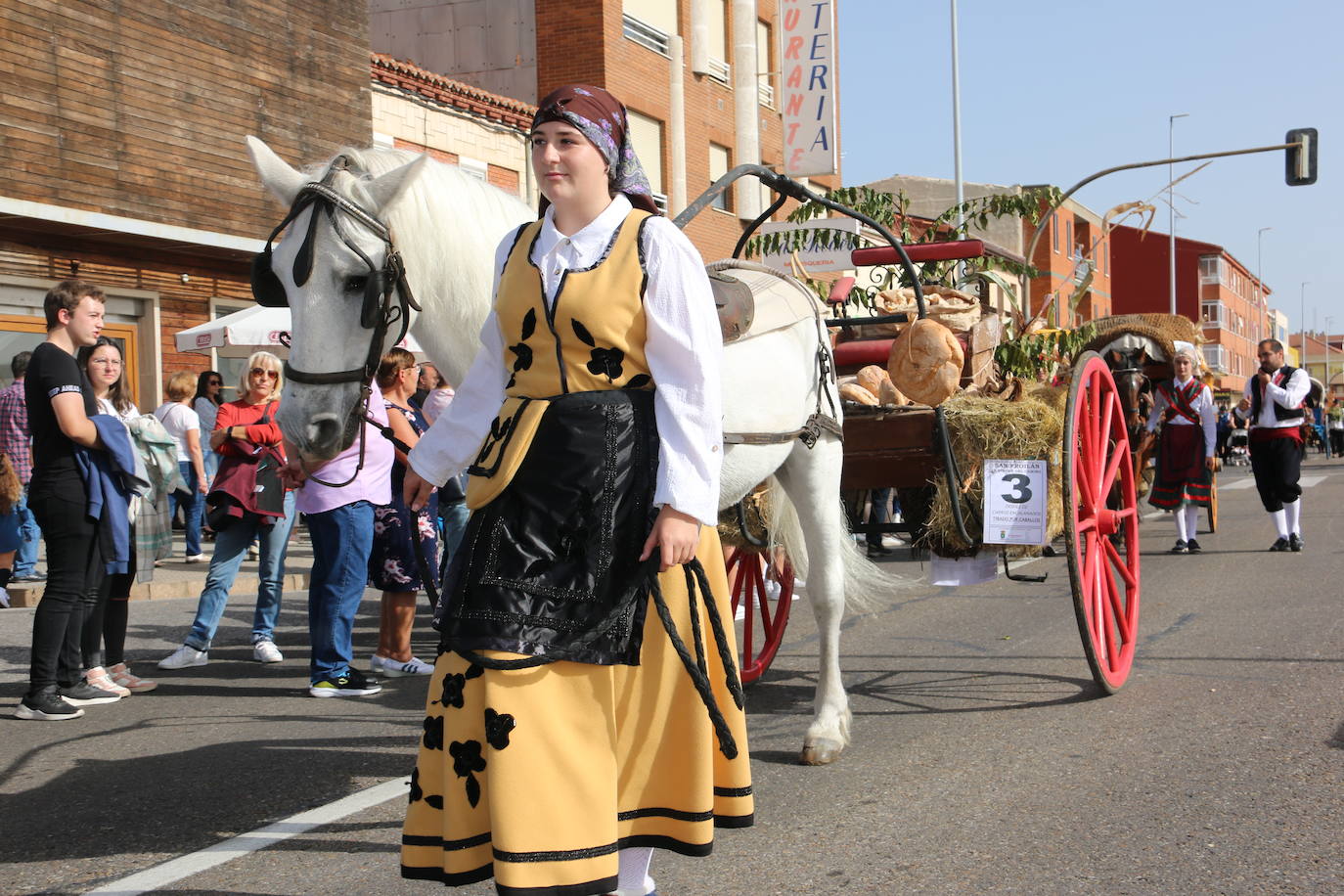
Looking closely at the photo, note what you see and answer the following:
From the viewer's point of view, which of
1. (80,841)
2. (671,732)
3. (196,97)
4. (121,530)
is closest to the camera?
(671,732)

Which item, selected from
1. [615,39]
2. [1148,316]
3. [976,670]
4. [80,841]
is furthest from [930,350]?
[615,39]

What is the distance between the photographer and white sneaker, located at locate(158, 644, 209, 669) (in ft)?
23.4

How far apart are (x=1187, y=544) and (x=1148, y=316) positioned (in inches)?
122

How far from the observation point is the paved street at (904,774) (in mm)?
3510

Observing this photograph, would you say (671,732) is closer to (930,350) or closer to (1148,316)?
(930,350)

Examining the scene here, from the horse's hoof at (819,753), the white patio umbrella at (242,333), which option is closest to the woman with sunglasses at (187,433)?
the white patio umbrella at (242,333)

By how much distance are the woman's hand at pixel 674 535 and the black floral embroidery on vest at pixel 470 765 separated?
525 millimetres

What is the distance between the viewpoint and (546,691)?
2.58 meters

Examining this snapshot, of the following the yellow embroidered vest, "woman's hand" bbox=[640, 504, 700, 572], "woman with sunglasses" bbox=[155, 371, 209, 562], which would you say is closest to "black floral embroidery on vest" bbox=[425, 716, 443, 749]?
the yellow embroidered vest

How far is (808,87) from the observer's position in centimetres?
2066

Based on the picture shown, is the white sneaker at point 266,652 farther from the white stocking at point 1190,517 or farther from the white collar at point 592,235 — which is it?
the white stocking at point 1190,517

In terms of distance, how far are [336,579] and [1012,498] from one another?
3239mm

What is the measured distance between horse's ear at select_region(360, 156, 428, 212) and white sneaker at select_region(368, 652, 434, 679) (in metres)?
3.75

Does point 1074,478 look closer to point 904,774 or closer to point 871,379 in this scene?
point 871,379
